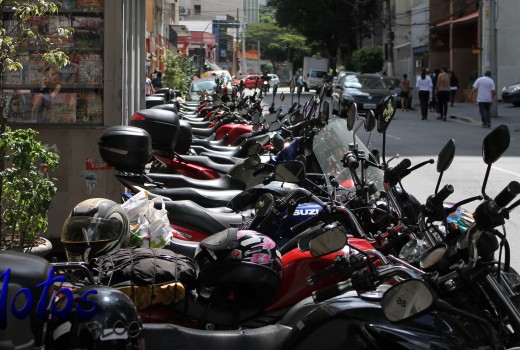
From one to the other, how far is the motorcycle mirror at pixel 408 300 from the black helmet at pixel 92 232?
6.30 ft

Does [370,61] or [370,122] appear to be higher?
[370,61]

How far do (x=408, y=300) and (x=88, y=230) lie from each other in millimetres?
2024

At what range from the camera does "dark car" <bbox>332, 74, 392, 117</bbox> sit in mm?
28534

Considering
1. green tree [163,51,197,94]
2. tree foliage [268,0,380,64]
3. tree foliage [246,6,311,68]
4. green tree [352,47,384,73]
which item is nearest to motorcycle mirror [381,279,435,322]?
green tree [163,51,197,94]

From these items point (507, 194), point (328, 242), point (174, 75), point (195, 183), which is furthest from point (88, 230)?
point (174, 75)

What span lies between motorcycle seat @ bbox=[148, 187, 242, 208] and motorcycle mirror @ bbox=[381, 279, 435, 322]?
154 inches

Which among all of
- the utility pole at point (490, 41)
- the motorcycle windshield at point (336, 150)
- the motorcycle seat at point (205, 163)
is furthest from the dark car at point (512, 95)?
the motorcycle windshield at point (336, 150)

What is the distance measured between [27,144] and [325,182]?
7.89 ft

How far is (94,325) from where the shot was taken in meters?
2.92

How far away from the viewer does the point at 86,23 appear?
7766 millimetres

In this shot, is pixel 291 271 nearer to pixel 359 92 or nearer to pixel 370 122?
pixel 370 122

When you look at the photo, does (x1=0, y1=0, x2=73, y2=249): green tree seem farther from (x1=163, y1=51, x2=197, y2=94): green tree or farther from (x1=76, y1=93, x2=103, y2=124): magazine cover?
(x1=163, y1=51, x2=197, y2=94): green tree

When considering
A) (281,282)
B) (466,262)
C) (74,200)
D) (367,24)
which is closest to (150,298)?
(281,282)

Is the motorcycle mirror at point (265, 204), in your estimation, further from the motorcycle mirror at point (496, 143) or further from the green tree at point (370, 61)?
the green tree at point (370, 61)
